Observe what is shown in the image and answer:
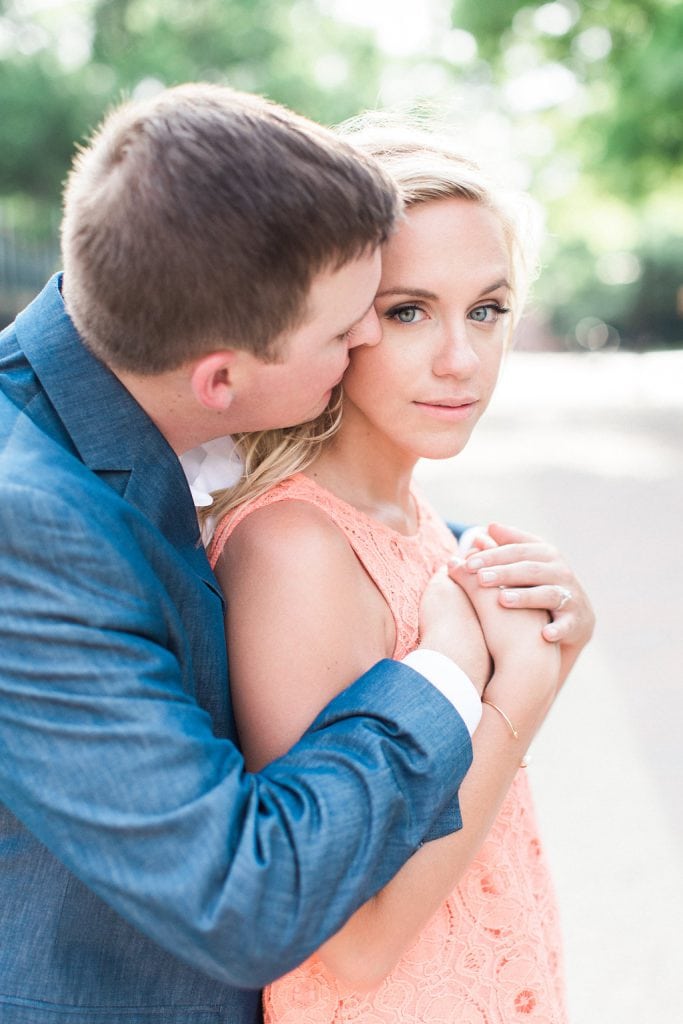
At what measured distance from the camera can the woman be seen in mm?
1565

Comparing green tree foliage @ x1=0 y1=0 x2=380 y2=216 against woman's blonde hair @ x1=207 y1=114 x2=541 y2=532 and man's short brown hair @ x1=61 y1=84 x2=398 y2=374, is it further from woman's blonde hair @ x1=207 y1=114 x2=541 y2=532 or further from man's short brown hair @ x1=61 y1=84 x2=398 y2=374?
man's short brown hair @ x1=61 y1=84 x2=398 y2=374

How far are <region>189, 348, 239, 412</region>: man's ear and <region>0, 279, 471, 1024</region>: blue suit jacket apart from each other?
87 millimetres

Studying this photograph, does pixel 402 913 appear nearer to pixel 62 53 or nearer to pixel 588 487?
pixel 588 487

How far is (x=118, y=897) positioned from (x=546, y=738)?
4023mm

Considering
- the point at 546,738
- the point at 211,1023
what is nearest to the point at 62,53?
the point at 546,738

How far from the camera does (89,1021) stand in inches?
57.5

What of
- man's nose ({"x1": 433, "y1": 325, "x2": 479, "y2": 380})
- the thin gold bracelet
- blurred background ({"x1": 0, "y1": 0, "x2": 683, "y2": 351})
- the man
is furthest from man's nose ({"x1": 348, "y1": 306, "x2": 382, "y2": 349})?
blurred background ({"x1": 0, "y1": 0, "x2": 683, "y2": 351})

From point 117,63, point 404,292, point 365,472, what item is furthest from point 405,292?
point 117,63

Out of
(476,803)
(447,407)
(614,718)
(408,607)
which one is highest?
(447,407)

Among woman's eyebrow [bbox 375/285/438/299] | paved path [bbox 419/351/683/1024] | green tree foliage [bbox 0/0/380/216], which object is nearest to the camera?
woman's eyebrow [bbox 375/285/438/299]

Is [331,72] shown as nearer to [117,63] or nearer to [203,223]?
[117,63]

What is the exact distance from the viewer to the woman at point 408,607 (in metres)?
1.57

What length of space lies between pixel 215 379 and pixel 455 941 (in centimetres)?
95

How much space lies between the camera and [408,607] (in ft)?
5.92
